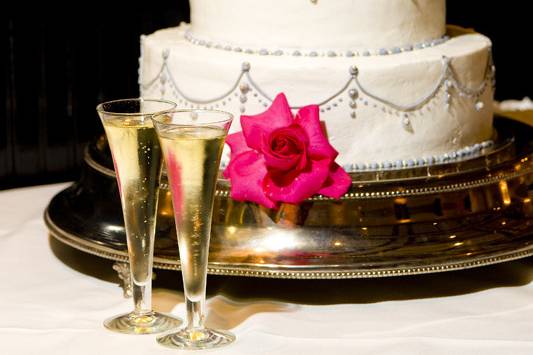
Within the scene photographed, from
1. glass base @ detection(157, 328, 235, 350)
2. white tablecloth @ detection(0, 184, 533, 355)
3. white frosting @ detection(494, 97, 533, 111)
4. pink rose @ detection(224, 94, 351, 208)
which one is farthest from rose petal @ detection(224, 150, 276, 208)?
white frosting @ detection(494, 97, 533, 111)

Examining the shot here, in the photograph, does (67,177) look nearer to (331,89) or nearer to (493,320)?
(331,89)

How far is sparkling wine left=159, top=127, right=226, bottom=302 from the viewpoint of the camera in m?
1.72

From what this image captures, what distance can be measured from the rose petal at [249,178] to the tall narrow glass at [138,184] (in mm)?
268

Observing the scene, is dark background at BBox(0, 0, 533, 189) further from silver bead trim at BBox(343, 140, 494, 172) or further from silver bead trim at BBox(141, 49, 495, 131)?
silver bead trim at BBox(343, 140, 494, 172)

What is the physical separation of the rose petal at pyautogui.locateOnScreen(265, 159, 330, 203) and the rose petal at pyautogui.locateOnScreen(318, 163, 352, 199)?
18mm

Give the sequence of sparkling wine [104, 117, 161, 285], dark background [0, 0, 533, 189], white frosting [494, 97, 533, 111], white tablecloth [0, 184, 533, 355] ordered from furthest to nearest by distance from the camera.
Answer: white frosting [494, 97, 533, 111]
dark background [0, 0, 533, 189]
white tablecloth [0, 184, 533, 355]
sparkling wine [104, 117, 161, 285]

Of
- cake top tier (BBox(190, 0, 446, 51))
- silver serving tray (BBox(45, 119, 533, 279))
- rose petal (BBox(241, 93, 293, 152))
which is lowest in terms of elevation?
silver serving tray (BBox(45, 119, 533, 279))

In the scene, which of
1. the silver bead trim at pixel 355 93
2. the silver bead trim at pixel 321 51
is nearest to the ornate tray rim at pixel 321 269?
the silver bead trim at pixel 355 93

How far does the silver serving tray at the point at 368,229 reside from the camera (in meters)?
2.08

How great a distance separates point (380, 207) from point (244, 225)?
27cm

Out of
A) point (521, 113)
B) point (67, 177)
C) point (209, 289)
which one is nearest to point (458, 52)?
point (209, 289)

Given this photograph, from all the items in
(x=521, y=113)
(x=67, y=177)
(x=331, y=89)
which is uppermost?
(x=331, y=89)

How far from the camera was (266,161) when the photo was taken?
2100 mm

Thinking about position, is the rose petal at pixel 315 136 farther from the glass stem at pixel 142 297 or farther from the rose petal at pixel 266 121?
the glass stem at pixel 142 297
